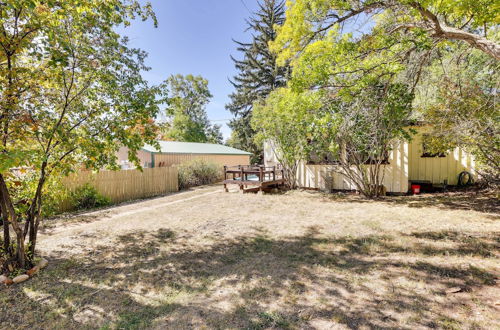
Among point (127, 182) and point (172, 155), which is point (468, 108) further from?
point (172, 155)

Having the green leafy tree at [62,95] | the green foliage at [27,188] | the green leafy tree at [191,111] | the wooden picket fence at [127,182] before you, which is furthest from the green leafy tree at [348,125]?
the green leafy tree at [191,111]

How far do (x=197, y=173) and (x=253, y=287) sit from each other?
12.4 meters

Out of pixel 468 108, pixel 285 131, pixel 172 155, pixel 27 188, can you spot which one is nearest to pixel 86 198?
pixel 27 188

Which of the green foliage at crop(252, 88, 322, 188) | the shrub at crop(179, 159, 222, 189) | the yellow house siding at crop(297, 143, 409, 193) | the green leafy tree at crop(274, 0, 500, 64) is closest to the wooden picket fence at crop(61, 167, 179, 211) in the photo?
the shrub at crop(179, 159, 222, 189)

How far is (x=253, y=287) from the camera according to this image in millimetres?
3014

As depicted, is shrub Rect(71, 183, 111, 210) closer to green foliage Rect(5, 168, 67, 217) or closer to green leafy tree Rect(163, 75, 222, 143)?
green foliage Rect(5, 168, 67, 217)

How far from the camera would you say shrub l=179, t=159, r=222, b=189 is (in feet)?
45.1

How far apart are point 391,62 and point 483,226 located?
4.19m

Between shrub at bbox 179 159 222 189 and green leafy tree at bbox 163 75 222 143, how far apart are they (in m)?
15.7

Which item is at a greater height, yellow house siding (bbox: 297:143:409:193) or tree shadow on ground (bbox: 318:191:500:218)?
yellow house siding (bbox: 297:143:409:193)

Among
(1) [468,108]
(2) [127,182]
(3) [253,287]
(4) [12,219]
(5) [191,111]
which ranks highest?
(5) [191,111]

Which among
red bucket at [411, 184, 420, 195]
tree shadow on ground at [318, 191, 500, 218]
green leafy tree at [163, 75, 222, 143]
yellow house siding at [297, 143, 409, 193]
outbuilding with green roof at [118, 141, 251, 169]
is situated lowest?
tree shadow on ground at [318, 191, 500, 218]

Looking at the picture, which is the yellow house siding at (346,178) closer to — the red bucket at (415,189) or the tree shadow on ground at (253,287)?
the red bucket at (415,189)

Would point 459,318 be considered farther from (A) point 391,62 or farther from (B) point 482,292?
(A) point 391,62
